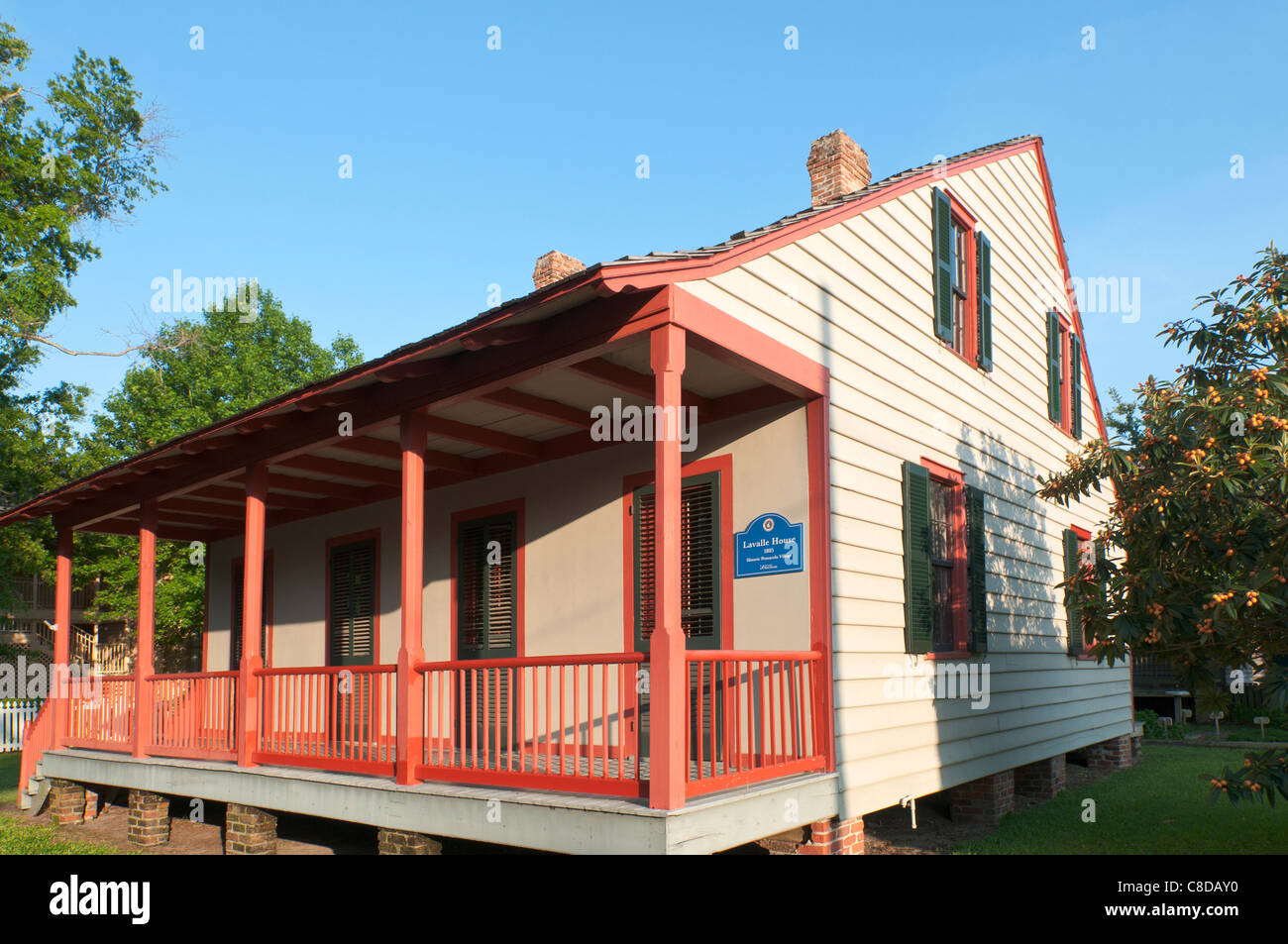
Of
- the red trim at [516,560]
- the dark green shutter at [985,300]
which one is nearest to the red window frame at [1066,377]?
the dark green shutter at [985,300]

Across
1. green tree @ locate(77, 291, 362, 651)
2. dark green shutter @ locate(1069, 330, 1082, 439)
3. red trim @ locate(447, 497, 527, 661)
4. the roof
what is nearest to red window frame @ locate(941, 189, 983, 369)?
the roof

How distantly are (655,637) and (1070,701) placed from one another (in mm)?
9310

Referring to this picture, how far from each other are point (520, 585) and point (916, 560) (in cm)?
384

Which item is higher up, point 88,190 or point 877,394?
point 88,190

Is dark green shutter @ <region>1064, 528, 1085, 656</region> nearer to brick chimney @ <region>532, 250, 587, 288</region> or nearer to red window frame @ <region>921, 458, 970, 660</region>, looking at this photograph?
red window frame @ <region>921, 458, 970, 660</region>

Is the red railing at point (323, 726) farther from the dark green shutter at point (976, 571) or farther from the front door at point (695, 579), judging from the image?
the dark green shutter at point (976, 571)

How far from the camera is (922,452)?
9.30 metres

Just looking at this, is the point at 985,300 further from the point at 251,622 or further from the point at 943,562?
the point at 251,622

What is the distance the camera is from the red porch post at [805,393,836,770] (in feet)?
23.3

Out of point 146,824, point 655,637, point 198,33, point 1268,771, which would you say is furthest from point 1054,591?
point 198,33

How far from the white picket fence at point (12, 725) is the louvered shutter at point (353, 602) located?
473 inches

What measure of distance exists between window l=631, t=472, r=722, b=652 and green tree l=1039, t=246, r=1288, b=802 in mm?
2808
